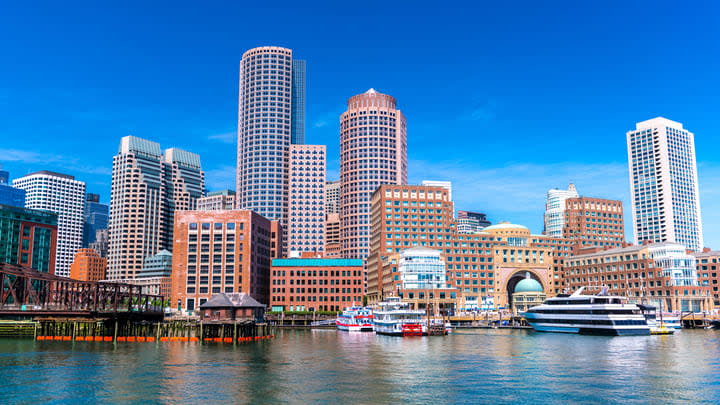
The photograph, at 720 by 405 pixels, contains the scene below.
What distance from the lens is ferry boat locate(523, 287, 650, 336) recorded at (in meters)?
155

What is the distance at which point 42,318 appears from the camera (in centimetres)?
14650

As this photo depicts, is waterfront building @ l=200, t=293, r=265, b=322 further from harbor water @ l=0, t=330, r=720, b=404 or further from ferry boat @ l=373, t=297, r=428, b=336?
ferry boat @ l=373, t=297, r=428, b=336

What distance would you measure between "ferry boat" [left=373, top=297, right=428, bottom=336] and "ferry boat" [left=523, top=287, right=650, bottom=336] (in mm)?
37229

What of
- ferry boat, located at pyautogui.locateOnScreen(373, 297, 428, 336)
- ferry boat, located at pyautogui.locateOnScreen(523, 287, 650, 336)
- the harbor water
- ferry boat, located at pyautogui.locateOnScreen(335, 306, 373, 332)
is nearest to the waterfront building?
the harbor water

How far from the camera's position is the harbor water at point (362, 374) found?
218 ft

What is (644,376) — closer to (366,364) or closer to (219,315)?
(366,364)

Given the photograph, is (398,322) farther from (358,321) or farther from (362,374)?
(362,374)

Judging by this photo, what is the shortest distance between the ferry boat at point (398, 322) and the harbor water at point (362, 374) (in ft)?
116

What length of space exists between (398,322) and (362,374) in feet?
269

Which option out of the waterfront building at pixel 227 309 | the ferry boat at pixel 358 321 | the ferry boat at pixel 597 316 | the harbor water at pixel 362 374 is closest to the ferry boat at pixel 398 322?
the ferry boat at pixel 358 321

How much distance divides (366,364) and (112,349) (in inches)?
2084

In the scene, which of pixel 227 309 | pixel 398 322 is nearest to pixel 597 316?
pixel 398 322

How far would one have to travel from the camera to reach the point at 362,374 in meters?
82.4

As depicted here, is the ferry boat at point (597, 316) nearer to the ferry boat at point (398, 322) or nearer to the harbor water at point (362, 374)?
the harbor water at point (362, 374)
